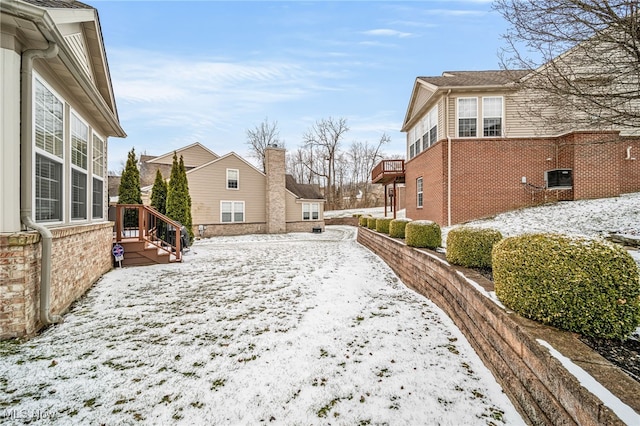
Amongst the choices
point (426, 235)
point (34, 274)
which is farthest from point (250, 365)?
point (426, 235)

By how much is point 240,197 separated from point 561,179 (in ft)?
54.6

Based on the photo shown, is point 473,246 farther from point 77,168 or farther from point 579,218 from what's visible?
point 77,168

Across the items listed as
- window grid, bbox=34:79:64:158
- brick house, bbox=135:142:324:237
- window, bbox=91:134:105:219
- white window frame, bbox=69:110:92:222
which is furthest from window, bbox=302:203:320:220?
window grid, bbox=34:79:64:158

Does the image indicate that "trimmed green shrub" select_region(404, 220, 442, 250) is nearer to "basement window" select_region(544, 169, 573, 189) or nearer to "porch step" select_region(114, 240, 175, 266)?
A: "porch step" select_region(114, 240, 175, 266)

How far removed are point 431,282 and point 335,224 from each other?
26.1m

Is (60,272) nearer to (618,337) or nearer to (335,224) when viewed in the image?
(618,337)

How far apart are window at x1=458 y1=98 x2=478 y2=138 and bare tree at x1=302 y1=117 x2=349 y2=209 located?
1061 inches

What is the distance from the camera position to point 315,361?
115 inches

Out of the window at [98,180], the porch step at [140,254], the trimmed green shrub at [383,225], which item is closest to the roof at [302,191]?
the trimmed green shrub at [383,225]

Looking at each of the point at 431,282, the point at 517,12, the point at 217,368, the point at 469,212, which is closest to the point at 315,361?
the point at 217,368

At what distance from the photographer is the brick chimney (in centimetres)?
1989

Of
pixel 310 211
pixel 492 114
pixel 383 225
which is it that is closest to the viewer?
pixel 383 225

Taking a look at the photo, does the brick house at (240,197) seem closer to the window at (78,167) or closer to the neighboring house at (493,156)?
the neighboring house at (493,156)

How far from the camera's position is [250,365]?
282 cm
